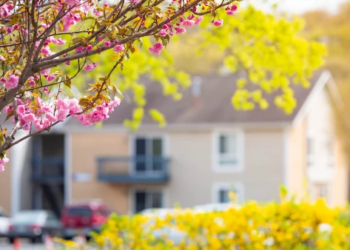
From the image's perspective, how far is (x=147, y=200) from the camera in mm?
39906

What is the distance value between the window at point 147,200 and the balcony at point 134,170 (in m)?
0.74

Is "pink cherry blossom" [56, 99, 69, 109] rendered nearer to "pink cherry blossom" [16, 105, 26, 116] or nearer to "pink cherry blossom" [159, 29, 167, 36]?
"pink cherry blossom" [16, 105, 26, 116]

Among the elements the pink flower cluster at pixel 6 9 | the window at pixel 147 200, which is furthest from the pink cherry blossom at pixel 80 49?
the window at pixel 147 200

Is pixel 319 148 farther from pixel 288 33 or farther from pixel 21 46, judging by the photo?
pixel 21 46

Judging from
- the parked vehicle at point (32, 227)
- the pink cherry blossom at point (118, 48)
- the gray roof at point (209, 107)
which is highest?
the gray roof at point (209, 107)

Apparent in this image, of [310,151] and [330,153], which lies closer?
[310,151]

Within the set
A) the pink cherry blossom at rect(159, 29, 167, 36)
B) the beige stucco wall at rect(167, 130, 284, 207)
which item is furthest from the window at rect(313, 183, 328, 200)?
the pink cherry blossom at rect(159, 29, 167, 36)

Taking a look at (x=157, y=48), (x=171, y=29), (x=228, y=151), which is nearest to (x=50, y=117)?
(x=157, y=48)

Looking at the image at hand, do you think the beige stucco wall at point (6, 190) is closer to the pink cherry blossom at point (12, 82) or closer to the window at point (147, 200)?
the window at point (147, 200)

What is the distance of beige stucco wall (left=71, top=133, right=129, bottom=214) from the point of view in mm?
40000

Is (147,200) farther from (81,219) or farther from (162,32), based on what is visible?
(162,32)

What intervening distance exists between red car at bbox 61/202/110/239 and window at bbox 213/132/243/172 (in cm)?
702

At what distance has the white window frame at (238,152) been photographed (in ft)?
126

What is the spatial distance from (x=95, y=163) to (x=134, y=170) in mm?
2023
